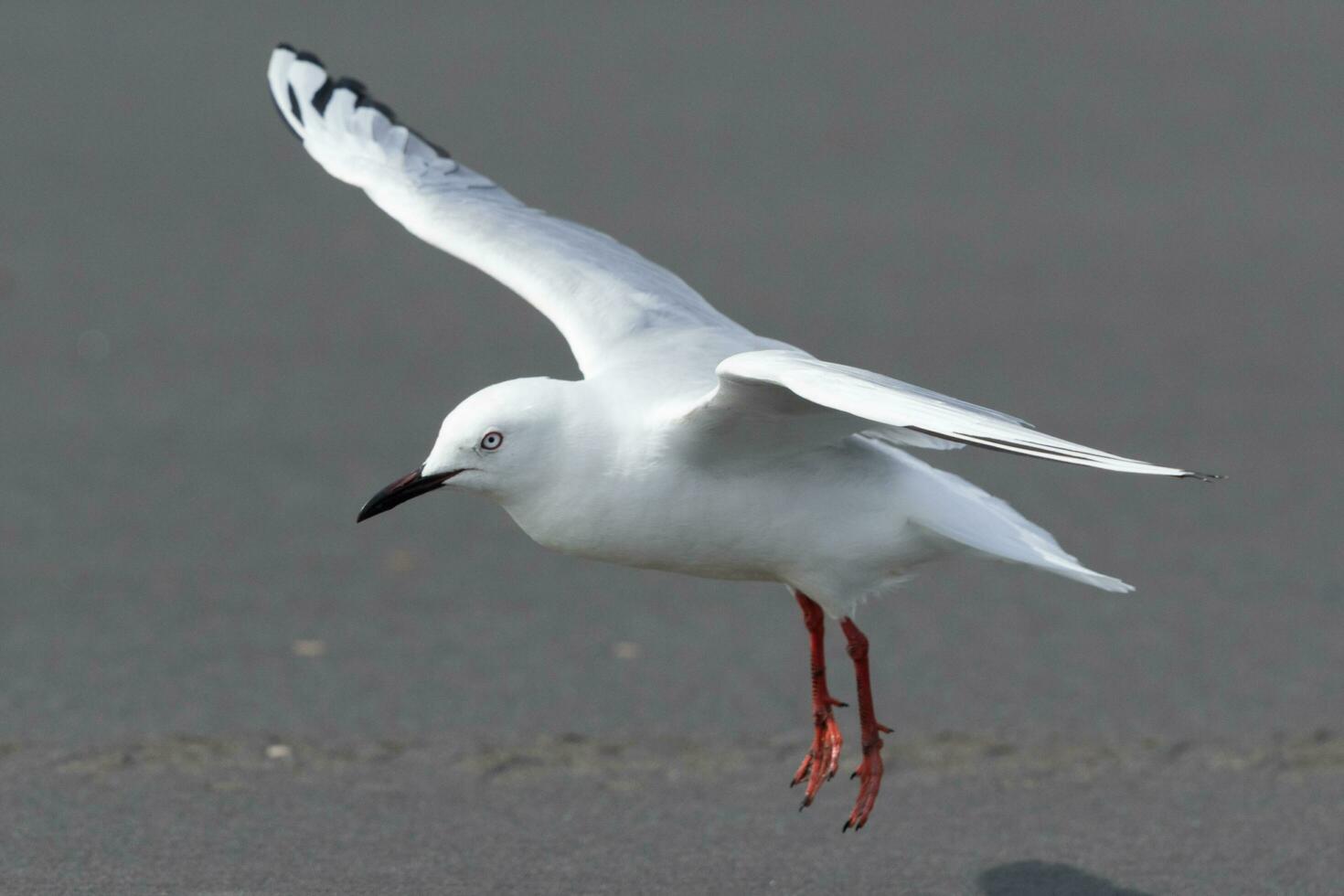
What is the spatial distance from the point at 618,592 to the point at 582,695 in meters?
0.91

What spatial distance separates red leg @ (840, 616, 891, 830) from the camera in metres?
4.68

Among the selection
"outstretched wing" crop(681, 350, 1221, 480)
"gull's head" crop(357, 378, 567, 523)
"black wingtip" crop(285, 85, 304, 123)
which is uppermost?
"black wingtip" crop(285, 85, 304, 123)

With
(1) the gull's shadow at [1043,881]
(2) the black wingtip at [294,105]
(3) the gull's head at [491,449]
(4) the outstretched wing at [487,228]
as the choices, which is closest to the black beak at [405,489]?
Answer: (3) the gull's head at [491,449]

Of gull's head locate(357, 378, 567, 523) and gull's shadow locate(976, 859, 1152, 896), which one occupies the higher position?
gull's head locate(357, 378, 567, 523)

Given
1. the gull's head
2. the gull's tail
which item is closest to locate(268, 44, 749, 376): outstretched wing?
the gull's head

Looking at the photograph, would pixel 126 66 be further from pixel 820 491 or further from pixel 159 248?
pixel 820 491

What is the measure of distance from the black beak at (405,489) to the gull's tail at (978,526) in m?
1.06

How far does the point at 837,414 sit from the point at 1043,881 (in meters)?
1.20

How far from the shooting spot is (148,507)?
282 inches

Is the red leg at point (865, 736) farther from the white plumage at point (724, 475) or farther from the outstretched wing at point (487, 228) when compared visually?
the outstretched wing at point (487, 228)

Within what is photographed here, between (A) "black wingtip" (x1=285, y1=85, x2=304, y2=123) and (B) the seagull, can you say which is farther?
(A) "black wingtip" (x1=285, y1=85, x2=304, y2=123)

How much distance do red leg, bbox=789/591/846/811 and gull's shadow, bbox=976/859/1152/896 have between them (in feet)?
1.41

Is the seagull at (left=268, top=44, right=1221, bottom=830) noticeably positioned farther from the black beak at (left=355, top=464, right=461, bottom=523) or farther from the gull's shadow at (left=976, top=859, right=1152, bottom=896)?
the gull's shadow at (left=976, top=859, right=1152, bottom=896)

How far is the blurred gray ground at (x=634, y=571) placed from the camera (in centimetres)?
492
